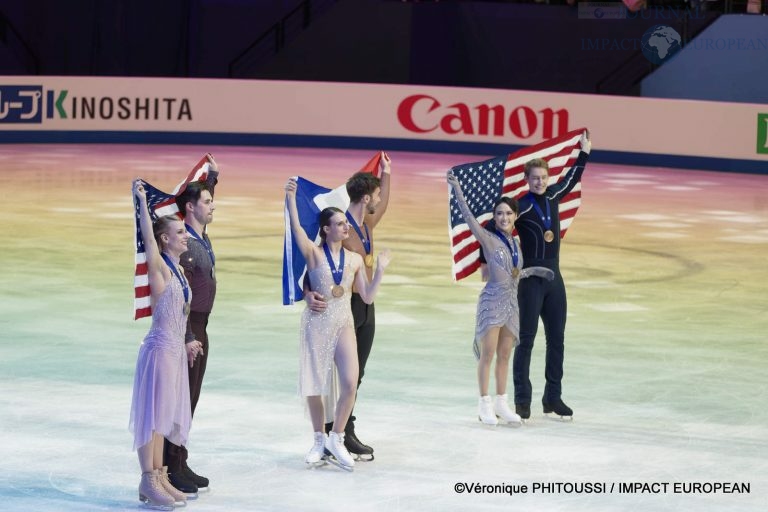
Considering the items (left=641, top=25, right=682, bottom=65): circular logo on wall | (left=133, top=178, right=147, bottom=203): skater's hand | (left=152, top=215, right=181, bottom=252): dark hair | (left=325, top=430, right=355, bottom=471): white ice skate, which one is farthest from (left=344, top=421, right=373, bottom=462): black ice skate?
(left=641, top=25, right=682, bottom=65): circular logo on wall

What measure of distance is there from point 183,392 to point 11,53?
81.5 ft

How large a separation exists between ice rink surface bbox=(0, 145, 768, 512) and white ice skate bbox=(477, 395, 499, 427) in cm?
12

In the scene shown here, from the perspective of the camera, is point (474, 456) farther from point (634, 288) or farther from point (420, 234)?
point (420, 234)

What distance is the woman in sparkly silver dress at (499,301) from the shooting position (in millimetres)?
9164

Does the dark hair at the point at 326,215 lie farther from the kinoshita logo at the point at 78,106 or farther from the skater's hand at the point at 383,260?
the kinoshita logo at the point at 78,106

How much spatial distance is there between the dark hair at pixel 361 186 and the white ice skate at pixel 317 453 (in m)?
1.37

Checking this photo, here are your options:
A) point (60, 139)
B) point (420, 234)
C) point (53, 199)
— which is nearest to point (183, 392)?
point (420, 234)

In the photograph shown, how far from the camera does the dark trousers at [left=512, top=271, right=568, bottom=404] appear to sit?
9.37 metres

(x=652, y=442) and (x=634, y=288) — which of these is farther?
(x=634, y=288)

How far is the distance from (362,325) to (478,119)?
1884cm

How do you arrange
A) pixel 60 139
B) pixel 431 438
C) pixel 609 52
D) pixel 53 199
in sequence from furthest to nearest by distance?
pixel 609 52
pixel 60 139
pixel 53 199
pixel 431 438

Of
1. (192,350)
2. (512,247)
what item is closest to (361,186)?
(512,247)

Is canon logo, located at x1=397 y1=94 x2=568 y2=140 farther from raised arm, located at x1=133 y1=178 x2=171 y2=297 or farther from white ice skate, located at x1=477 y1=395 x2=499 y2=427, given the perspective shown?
raised arm, located at x1=133 y1=178 x2=171 y2=297

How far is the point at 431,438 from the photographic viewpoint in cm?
890
